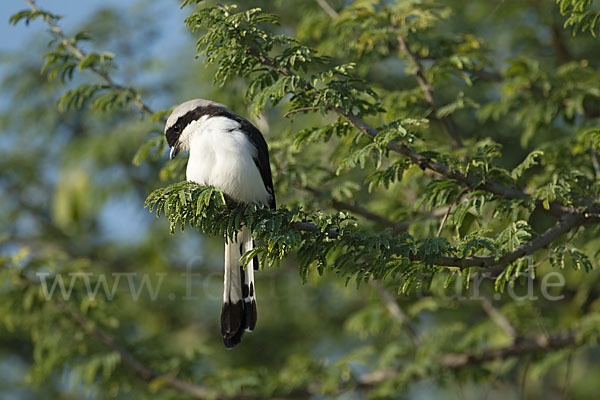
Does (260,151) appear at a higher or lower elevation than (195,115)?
lower

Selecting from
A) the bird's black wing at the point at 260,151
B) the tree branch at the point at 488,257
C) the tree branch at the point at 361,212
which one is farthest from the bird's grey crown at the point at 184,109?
the tree branch at the point at 488,257

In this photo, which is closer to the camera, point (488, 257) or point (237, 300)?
point (488, 257)

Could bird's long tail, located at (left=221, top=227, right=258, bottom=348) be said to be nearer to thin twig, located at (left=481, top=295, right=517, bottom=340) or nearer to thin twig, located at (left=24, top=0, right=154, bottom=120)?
thin twig, located at (left=24, top=0, right=154, bottom=120)

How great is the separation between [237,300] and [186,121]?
1103mm

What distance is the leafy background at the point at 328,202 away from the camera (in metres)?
3.49

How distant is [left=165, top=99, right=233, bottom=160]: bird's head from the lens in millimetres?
3986

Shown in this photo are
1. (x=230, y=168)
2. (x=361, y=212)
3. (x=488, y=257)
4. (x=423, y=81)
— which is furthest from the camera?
(x=423, y=81)

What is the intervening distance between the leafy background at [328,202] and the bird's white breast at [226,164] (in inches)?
10.8

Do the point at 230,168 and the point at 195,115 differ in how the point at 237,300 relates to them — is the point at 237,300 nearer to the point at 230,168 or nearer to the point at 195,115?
the point at 230,168

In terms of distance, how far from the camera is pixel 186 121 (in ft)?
13.2

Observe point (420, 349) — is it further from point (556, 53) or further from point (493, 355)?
point (556, 53)

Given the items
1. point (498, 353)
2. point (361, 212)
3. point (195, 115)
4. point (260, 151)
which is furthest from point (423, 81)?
point (498, 353)

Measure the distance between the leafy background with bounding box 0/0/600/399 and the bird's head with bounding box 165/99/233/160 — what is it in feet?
0.81

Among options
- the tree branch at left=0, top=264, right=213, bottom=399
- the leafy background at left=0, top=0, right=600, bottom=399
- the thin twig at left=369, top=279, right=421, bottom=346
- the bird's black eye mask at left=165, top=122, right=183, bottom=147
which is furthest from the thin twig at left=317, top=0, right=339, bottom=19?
the tree branch at left=0, top=264, right=213, bottom=399
